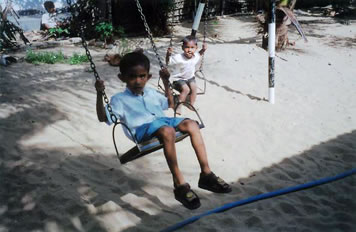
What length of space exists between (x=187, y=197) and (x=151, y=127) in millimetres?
573

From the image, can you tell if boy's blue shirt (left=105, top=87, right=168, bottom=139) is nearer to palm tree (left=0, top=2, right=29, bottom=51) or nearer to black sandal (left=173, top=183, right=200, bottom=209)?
black sandal (left=173, top=183, right=200, bottom=209)

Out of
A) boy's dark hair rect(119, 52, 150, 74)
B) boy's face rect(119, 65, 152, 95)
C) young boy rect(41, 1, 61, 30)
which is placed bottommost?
boy's face rect(119, 65, 152, 95)

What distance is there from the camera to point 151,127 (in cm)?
239

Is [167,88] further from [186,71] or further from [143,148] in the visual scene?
[186,71]

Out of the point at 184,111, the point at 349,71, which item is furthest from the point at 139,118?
the point at 349,71

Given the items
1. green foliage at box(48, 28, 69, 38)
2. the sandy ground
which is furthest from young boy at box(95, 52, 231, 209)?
green foliage at box(48, 28, 69, 38)

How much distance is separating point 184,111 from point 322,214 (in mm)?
2689

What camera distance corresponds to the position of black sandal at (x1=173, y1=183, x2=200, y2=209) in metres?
2.19

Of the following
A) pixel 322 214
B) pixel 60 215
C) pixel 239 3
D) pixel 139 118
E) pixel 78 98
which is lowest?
pixel 322 214

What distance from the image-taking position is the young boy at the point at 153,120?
2270mm

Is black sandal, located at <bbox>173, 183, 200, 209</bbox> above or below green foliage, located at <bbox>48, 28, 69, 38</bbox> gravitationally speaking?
below

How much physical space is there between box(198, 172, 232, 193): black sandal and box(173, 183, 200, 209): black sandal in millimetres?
188

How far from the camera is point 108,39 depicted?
9.58 metres

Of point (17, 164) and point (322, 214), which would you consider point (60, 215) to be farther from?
point (322, 214)
